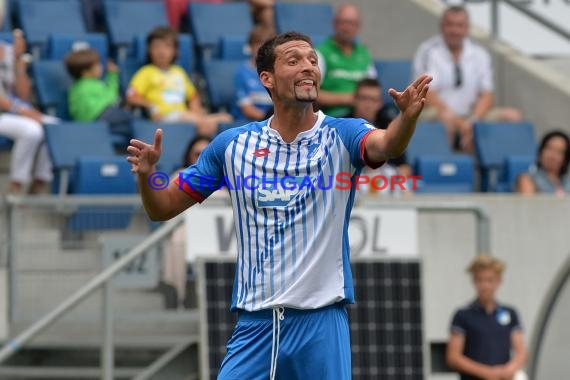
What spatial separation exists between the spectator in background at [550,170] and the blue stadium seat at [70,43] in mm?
3699

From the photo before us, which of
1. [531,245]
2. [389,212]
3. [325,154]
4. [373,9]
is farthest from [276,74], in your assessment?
[373,9]

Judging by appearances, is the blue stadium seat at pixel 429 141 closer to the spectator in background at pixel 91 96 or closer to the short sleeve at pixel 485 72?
the short sleeve at pixel 485 72

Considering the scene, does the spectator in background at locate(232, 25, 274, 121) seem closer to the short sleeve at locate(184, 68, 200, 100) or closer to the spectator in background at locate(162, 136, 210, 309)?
the short sleeve at locate(184, 68, 200, 100)

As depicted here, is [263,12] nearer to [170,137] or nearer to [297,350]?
[170,137]

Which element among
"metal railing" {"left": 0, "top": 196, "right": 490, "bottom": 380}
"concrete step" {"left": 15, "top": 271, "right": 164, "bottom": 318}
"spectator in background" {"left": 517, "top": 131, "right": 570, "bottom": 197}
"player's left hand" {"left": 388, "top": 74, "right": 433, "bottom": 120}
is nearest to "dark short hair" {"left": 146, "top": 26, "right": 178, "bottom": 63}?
"metal railing" {"left": 0, "top": 196, "right": 490, "bottom": 380}

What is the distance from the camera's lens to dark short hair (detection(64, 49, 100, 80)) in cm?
1206

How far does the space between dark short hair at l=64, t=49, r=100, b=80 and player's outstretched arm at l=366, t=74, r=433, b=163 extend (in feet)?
22.5

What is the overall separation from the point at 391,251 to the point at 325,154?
376 cm

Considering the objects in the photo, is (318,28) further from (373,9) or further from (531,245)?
(531,245)

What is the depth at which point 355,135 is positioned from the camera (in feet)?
19.0

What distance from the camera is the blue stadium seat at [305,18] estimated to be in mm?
14055

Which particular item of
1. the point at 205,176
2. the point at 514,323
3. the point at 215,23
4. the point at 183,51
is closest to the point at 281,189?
the point at 205,176

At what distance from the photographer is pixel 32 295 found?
10.4 metres

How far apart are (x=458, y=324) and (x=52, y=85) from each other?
4.21 meters
